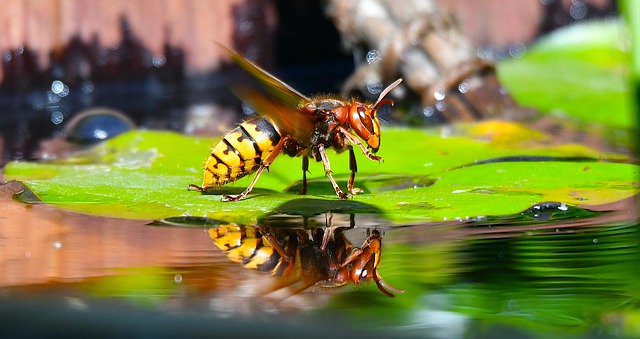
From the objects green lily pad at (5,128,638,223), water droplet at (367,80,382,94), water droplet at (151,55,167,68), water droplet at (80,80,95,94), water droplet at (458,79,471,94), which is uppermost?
water droplet at (151,55,167,68)

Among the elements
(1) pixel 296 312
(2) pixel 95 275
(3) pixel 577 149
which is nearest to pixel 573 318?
(1) pixel 296 312

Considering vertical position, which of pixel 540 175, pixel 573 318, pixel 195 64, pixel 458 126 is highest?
pixel 195 64

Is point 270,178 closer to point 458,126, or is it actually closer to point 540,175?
point 540,175

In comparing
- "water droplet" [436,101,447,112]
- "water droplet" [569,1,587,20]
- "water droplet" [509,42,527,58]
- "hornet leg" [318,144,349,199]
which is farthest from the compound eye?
"water droplet" [569,1,587,20]

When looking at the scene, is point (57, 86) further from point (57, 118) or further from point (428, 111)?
point (428, 111)

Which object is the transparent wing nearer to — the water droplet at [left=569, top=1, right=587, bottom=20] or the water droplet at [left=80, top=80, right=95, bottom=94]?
the water droplet at [left=80, top=80, right=95, bottom=94]

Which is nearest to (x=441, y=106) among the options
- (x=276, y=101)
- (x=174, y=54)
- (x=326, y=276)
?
(x=174, y=54)

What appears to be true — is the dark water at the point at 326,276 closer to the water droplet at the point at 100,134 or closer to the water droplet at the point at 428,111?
the water droplet at the point at 100,134
